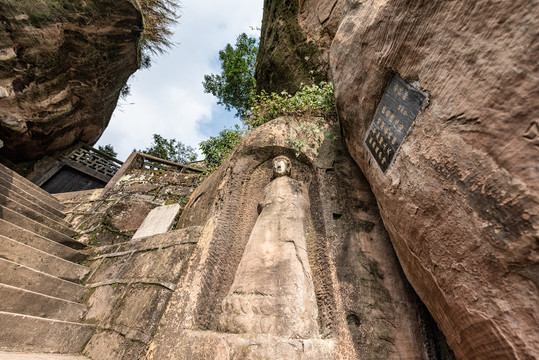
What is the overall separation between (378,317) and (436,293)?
2.40ft

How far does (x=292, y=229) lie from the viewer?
8.46 ft

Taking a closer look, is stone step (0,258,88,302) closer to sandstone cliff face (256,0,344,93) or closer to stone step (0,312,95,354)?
stone step (0,312,95,354)

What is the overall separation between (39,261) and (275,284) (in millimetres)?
3156

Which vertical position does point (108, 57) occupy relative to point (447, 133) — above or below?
above

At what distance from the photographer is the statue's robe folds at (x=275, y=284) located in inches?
75.3

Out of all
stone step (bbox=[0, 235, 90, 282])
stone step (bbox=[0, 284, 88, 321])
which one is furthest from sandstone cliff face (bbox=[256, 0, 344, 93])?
stone step (bbox=[0, 284, 88, 321])

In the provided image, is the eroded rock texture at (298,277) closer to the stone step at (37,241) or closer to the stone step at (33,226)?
the stone step at (37,241)

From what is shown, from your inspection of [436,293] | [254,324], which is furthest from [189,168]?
[436,293]

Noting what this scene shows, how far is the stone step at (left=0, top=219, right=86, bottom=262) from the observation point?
10.0ft

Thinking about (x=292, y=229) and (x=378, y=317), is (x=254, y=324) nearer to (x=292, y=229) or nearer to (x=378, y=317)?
(x=292, y=229)

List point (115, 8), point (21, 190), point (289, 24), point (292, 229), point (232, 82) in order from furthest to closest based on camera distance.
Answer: point (232, 82)
point (115, 8)
point (289, 24)
point (21, 190)
point (292, 229)

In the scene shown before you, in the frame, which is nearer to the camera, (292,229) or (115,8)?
(292,229)

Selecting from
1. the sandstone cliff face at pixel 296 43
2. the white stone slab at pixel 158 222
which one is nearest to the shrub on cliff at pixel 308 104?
the sandstone cliff face at pixel 296 43

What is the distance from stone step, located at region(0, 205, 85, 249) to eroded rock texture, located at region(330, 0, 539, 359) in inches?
196
